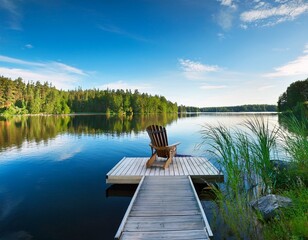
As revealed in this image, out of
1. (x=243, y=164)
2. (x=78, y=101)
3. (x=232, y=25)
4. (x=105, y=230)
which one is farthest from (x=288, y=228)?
(x=78, y=101)

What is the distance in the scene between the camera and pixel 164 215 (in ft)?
10.5

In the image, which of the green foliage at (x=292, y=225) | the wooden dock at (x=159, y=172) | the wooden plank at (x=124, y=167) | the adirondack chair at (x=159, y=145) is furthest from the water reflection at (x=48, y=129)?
the green foliage at (x=292, y=225)

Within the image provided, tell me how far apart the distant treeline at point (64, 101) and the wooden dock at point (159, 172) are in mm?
60295

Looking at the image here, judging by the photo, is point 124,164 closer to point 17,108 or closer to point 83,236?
point 83,236

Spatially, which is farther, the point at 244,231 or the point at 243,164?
the point at 243,164

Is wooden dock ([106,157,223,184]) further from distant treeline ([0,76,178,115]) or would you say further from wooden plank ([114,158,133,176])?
distant treeline ([0,76,178,115])

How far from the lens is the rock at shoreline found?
326cm

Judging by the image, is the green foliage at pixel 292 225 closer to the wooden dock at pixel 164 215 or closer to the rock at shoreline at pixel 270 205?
the rock at shoreline at pixel 270 205

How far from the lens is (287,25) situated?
12328 mm

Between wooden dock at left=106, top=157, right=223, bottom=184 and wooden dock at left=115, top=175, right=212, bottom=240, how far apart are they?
828 mm

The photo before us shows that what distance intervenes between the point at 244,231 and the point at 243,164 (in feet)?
3.84

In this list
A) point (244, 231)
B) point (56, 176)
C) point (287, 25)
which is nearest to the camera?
point (244, 231)

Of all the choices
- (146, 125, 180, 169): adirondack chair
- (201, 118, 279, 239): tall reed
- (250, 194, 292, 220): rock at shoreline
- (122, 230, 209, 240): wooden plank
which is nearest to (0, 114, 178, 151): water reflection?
(146, 125, 180, 169): adirondack chair

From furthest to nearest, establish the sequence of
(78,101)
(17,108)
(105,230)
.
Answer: (78,101) < (17,108) < (105,230)
